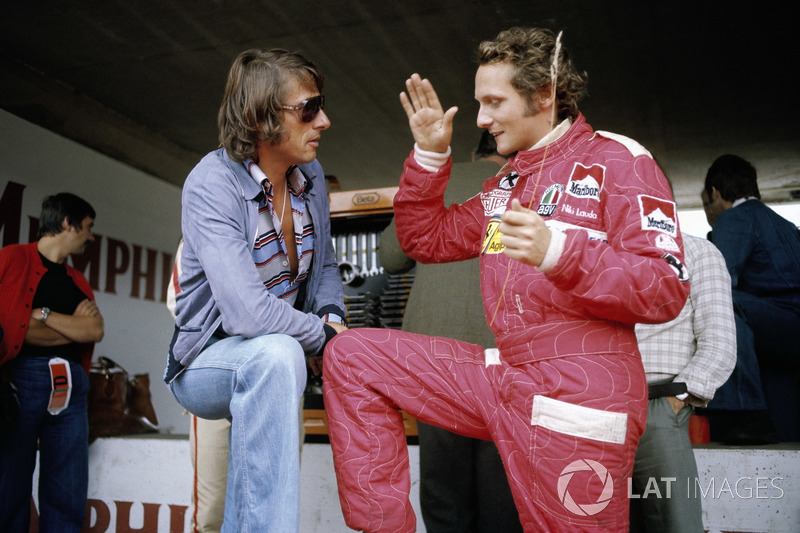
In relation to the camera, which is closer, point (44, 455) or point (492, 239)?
point (492, 239)

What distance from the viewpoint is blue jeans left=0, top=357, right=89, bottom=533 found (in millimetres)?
2881

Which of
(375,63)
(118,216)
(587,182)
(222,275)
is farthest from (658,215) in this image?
(118,216)

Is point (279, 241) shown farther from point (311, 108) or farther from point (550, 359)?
point (550, 359)

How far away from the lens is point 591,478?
133 cm

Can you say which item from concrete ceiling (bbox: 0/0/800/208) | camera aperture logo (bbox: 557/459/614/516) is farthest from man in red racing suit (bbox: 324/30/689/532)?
concrete ceiling (bbox: 0/0/800/208)

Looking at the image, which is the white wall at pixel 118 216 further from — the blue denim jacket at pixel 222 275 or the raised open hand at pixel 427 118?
the raised open hand at pixel 427 118

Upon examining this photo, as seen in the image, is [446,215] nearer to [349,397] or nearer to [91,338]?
[349,397]

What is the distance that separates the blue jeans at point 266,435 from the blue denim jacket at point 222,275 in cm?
8

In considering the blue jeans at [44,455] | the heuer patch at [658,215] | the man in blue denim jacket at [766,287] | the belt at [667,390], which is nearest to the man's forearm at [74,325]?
the blue jeans at [44,455]

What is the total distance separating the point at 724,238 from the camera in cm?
305

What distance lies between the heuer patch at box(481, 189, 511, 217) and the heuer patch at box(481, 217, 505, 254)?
1.7 inches

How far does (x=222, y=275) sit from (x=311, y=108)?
555mm

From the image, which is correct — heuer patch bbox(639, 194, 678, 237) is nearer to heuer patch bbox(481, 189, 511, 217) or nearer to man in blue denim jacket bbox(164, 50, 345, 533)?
heuer patch bbox(481, 189, 511, 217)

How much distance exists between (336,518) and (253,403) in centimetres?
154
